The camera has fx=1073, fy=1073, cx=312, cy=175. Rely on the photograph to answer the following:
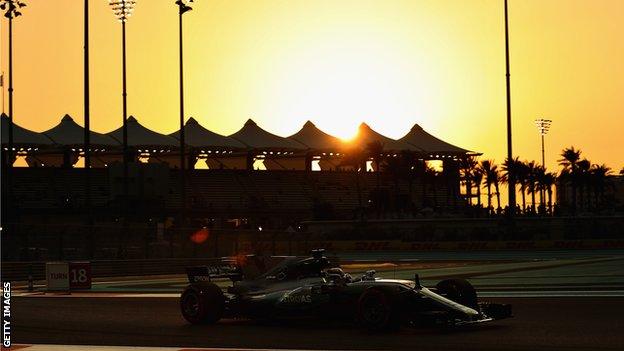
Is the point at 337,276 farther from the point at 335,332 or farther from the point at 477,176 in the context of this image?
the point at 477,176

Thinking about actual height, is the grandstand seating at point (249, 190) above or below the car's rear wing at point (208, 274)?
above

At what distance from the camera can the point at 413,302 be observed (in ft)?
50.8

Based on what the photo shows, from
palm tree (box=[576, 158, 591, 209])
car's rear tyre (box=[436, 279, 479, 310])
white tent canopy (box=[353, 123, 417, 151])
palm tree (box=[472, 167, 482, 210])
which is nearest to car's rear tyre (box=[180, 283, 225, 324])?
car's rear tyre (box=[436, 279, 479, 310])

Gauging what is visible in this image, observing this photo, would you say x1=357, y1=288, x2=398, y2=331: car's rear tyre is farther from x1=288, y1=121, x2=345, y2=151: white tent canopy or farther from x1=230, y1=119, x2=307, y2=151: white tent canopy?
x1=288, y1=121, x2=345, y2=151: white tent canopy

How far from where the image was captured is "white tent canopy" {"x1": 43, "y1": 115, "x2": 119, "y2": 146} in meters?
99.6

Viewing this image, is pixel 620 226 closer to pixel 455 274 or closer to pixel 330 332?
pixel 455 274

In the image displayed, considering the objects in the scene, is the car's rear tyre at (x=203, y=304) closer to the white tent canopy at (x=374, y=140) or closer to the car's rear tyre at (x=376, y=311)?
the car's rear tyre at (x=376, y=311)

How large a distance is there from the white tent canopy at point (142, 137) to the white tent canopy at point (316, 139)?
14.8 meters

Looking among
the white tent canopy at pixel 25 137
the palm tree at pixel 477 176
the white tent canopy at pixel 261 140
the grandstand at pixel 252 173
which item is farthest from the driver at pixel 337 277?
Result: the palm tree at pixel 477 176

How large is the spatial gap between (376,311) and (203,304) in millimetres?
3550

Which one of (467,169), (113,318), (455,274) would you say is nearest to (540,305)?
(113,318)

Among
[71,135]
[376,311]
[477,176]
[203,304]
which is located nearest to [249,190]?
[71,135]

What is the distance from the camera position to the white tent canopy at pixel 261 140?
351 feet

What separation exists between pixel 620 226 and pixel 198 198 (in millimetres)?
53449
